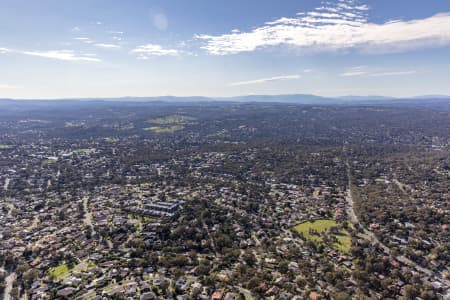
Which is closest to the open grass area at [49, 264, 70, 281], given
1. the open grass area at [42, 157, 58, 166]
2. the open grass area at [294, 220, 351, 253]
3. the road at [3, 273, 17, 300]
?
the road at [3, 273, 17, 300]

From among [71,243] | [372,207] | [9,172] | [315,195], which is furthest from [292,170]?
[9,172]

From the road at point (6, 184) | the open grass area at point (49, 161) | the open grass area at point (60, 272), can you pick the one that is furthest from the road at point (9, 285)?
the open grass area at point (49, 161)

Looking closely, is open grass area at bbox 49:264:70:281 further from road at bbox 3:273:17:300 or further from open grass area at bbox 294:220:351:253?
open grass area at bbox 294:220:351:253

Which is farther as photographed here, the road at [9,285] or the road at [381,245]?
the road at [381,245]

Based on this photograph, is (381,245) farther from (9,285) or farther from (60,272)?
(9,285)

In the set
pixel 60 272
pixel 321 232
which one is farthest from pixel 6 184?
pixel 321 232

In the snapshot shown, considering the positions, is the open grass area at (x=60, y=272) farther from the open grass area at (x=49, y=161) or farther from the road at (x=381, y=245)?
the open grass area at (x=49, y=161)

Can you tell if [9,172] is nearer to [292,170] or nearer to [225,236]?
[225,236]
